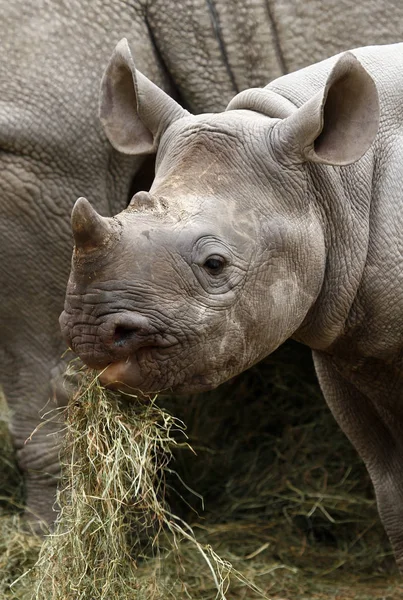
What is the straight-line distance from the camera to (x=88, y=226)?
3.19 m

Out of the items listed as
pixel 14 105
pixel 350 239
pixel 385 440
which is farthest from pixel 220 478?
pixel 350 239

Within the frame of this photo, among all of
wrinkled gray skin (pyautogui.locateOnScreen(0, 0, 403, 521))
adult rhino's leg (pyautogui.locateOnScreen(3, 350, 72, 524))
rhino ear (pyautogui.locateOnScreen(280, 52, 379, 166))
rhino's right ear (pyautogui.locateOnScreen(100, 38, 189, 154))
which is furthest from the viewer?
adult rhino's leg (pyautogui.locateOnScreen(3, 350, 72, 524))

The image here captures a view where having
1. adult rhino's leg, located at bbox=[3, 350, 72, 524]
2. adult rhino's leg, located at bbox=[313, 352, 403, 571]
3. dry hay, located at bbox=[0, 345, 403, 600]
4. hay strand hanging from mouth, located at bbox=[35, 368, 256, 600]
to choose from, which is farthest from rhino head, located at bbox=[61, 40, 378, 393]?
adult rhino's leg, located at bbox=[3, 350, 72, 524]

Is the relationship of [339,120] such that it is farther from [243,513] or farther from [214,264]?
[243,513]

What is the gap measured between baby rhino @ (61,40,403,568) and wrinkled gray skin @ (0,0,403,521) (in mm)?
854

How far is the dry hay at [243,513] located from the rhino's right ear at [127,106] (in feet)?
2.58

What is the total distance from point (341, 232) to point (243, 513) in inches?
95.0

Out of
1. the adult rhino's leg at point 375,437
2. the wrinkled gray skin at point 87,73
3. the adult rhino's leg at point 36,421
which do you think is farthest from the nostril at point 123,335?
the adult rhino's leg at point 36,421

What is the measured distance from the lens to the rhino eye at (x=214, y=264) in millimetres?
3355

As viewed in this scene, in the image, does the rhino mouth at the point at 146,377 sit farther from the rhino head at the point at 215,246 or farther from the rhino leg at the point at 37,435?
the rhino leg at the point at 37,435

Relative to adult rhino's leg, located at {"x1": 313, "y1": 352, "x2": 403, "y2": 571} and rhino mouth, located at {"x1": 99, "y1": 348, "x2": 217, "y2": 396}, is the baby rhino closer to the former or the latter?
rhino mouth, located at {"x1": 99, "y1": 348, "x2": 217, "y2": 396}

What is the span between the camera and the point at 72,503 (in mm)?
3678

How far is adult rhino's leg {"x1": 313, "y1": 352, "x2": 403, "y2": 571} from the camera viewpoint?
4340 millimetres

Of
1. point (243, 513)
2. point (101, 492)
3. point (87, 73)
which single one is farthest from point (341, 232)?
point (243, 513)
